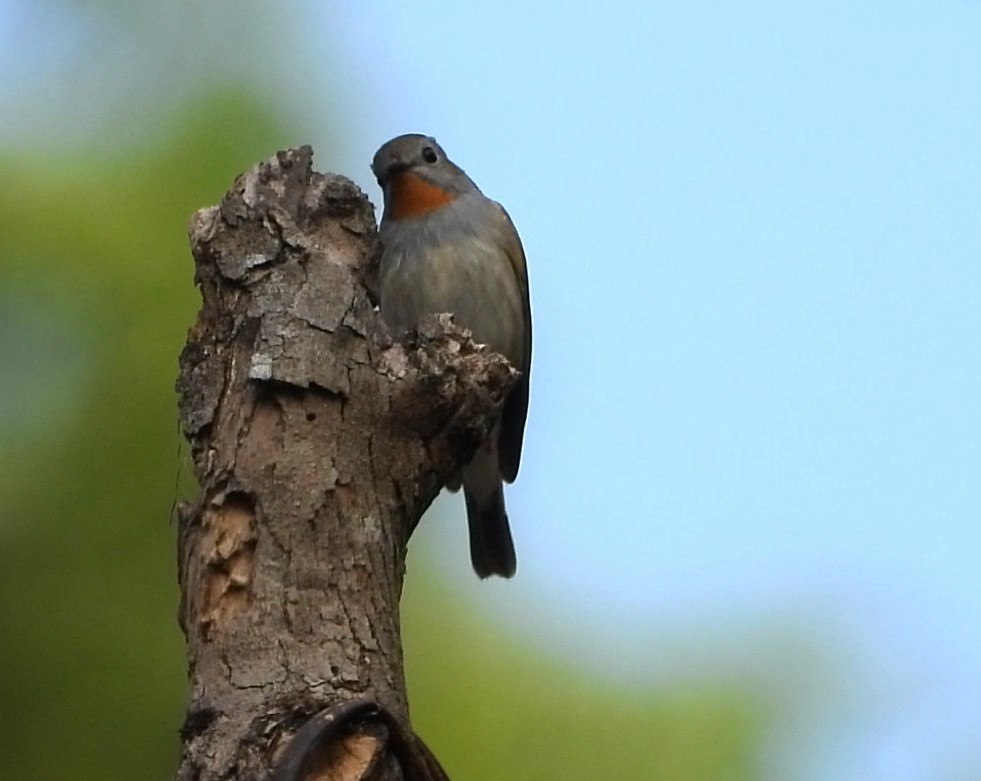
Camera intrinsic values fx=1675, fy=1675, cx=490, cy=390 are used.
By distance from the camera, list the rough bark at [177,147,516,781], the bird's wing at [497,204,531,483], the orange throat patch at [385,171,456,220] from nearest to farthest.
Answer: the rough bark at [177,147,516,781], the orange throat patch at [385,171,456,220], the bird's wing at [497,204,531,483]

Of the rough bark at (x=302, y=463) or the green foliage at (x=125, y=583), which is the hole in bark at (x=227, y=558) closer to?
the rough bark at (x=302, y=463)

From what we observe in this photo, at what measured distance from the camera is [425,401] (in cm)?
382

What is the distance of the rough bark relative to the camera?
11.0 feet

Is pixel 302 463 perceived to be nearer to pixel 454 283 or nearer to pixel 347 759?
pixel 347 759

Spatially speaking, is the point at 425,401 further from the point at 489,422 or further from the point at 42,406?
the point at 42,406

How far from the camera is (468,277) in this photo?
5.56m

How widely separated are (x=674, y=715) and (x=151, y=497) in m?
2.23

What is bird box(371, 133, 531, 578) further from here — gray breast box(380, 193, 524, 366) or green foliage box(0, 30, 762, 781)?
green foliage box(0, 30, 762, 781)

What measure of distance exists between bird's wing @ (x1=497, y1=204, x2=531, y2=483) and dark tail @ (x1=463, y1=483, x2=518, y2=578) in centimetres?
13

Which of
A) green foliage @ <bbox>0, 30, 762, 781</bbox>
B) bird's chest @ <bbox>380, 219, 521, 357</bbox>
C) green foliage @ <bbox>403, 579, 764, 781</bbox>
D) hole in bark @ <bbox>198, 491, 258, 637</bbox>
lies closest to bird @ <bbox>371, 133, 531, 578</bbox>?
bird's chest @ <bbox>380, 219, 521, 357</bbox>

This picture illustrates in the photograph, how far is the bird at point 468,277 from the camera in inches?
213

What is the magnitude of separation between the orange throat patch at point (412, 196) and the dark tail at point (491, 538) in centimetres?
114

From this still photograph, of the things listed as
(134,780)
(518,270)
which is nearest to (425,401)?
(518,270)

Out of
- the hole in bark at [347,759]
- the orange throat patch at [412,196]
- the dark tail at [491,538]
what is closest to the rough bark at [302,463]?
the hole in bark at [347,759]
